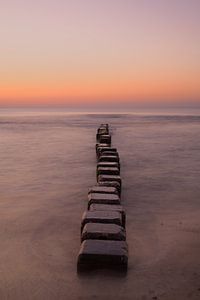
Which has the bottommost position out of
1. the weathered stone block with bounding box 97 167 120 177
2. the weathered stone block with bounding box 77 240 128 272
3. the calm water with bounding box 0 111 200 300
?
the calm water with bounding box 0 111 200 300

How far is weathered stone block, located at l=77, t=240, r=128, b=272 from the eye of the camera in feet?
13.8

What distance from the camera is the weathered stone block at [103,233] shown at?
450 centimetres

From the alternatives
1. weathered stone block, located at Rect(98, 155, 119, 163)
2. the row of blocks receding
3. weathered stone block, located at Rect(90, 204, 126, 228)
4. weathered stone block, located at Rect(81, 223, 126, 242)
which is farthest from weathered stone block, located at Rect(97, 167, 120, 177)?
weathered stone block, located at Rect(81, 223, 126, 242)

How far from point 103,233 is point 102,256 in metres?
0.38

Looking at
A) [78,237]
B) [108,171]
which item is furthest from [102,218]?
[108,171]

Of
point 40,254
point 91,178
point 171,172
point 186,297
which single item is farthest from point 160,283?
point 171,172

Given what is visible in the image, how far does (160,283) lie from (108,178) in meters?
3.39

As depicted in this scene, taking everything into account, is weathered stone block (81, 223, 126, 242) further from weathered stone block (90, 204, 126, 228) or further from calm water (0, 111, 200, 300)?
weathered stone block (90, 204, 126, 228)

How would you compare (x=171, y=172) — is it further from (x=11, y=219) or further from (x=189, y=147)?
(x=189, y=147)

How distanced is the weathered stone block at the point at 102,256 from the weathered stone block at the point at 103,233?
0.18 m

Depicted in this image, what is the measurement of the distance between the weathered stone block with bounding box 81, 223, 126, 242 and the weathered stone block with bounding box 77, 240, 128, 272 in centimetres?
18

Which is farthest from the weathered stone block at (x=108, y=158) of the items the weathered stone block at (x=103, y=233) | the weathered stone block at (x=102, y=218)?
the weathered stone block at (x=103, y=233)

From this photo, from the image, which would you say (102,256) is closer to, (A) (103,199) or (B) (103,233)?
(B) (103,233)

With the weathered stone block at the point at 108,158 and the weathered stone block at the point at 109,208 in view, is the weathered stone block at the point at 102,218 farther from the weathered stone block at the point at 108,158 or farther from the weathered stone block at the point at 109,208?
the weathered stone block at the point at 108,158
